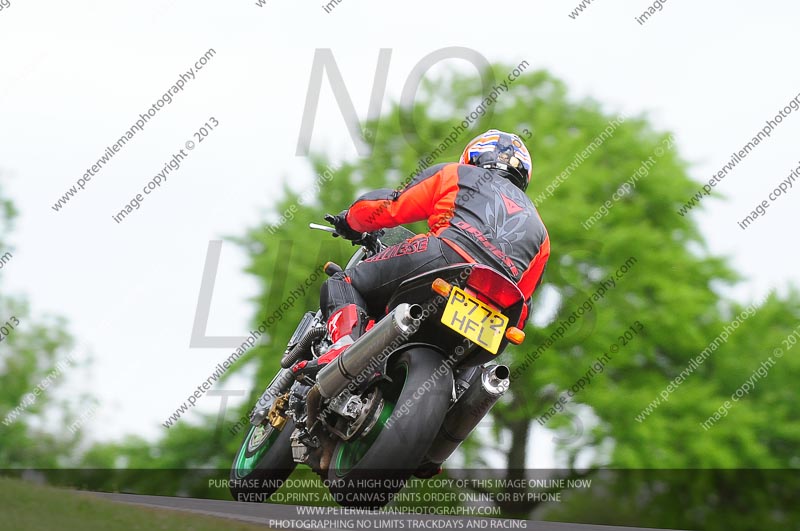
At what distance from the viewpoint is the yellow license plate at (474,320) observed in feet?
15.0

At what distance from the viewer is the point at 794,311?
1617cm

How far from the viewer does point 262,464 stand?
621 cm

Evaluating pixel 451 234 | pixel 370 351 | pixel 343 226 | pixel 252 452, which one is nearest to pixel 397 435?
pixel 370 351

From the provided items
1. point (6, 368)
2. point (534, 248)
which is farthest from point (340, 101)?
point (6, 368)

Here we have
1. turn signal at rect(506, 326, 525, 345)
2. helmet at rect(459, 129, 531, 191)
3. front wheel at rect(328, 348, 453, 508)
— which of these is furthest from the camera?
helmet at rect(459, 129, 531, 191)

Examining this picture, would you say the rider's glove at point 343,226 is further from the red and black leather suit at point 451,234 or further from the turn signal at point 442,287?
the turn signal at point 442,287

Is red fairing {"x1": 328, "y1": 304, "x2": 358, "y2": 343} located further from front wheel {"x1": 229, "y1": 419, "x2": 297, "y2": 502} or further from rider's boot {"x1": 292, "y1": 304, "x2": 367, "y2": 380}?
front wheel {"x1": 229, "y1": 419, "x2": 297, "y2": 502}

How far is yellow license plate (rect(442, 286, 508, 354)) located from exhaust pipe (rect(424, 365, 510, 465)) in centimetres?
40

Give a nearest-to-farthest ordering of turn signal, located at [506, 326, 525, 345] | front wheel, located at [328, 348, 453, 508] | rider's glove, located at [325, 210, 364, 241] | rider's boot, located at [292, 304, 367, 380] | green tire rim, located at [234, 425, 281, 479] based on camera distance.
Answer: front wheel, located at [328, 348, 453, 508] → turn signal, located at [506, 326, 525, 345] → rider's boot, located at [292, 304, 367, 380] → rider's glove, located at [325, 210, 364, 241] → green tire rim, located at [234, 425, 281, 479]

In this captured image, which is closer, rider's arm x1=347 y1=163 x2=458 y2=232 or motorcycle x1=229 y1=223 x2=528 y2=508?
motorcycle x1=229 y1=223 x2=528 y2=508

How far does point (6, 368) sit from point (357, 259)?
65.8ft

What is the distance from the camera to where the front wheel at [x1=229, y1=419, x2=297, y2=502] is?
613 cm

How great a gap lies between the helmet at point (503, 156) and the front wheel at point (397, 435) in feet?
4.15

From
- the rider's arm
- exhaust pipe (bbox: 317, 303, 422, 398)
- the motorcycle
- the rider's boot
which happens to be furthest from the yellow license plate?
the rider's boot
